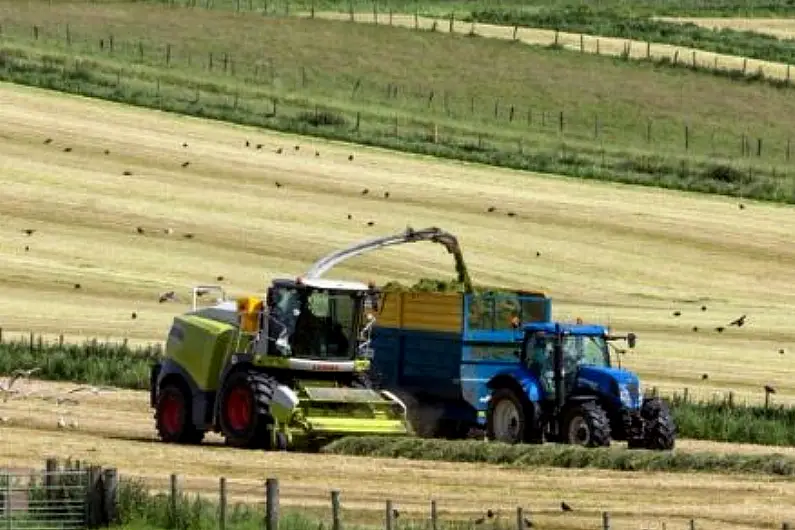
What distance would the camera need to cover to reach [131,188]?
59781 millimetres

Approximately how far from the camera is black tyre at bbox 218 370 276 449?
110 feet

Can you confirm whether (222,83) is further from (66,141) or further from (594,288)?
(594,288)

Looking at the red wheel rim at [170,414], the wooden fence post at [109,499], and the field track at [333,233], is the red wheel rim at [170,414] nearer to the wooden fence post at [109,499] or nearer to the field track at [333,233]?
the wooden fence post at [109,499]

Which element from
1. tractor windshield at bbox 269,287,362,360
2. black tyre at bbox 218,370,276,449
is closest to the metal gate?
black tyre at bbox 218,370,276,449

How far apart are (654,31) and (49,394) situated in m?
63.9

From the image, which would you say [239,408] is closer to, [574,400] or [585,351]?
[574,400]

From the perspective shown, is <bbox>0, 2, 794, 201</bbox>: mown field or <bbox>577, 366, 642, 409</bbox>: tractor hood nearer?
Answer: <bbox>577, 366, 642, 409</bbox>: tractor hood

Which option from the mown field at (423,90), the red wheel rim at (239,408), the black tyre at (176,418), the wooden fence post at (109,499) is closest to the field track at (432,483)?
the black tyre at (176,418)

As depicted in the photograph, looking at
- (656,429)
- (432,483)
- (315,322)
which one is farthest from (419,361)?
(432,483)

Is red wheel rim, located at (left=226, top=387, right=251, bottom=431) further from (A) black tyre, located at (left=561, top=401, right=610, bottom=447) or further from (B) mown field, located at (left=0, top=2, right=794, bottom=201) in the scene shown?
(B) mown field, located at (left=0, top=2, right=794, bottom=201)

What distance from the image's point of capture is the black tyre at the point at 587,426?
108 ft

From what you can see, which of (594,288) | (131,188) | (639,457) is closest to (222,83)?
(131,188)

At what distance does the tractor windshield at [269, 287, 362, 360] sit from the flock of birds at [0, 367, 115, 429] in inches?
154

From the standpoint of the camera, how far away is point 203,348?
35.3 metres
